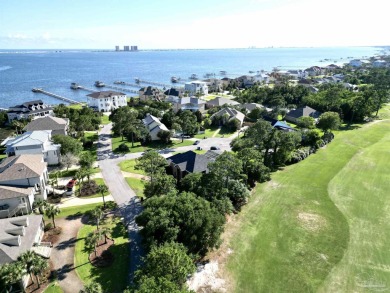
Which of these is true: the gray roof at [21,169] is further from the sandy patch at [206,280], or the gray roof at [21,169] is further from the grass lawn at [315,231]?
the grass lawn at [315,231]

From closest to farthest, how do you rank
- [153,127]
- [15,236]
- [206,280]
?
[206,280]
[15,236]
[153,127]

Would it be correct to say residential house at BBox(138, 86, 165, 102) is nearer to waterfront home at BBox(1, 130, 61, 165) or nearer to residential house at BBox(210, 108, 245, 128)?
residential house at BBox(210, 108, 245, 128)

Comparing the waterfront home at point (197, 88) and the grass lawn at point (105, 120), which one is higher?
the waterfront home at point (197, 88)

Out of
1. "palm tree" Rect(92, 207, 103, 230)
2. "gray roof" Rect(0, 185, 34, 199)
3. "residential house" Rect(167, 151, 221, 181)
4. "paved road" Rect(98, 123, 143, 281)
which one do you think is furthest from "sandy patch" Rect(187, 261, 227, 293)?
"gray roof" Rect(0, 185, 34, 199)

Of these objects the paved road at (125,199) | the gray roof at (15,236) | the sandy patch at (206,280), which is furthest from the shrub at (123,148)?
the sandy patch at (206,280)

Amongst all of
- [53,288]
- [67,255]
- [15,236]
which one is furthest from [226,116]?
[53,288]

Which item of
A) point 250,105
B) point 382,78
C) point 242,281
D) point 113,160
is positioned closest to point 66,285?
point 242,281

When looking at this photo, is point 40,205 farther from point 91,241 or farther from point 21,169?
point 91,241
